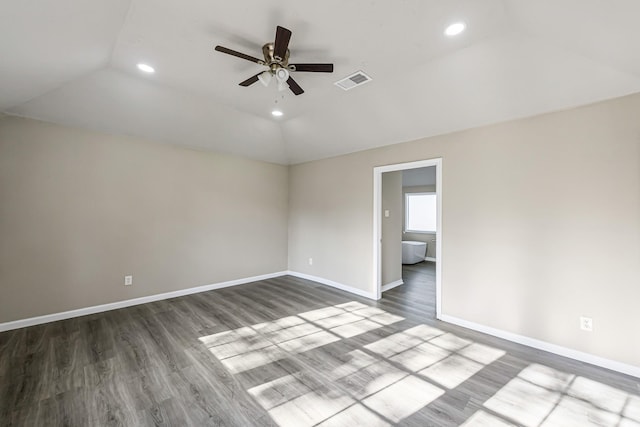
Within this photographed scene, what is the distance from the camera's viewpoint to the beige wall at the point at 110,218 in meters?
3.16

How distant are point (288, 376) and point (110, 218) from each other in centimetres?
344

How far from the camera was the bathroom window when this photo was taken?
811cm

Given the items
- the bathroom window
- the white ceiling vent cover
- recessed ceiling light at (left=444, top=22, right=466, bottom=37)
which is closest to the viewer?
recessed ceiling light at (left=444, top=22, right=466, bottom=37)

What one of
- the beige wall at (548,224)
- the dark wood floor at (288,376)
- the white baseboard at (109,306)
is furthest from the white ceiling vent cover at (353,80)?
the white baseboard at (109,306)

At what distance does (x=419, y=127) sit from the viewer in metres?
3.57

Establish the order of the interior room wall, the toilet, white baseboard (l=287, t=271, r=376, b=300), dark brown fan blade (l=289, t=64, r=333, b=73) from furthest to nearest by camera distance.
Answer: the interior room wall
the toilet
white baseboard (l=287, t=271, r=376, b=300)
dark brown fan blade (l=289, t=64, r=333, b=73)

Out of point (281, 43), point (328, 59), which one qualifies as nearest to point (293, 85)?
point (328, 59)

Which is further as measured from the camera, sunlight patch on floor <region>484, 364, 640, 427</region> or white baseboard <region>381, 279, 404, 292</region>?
white baseboard <region>381, 279, 404, 292</region>

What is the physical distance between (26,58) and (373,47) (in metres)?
2.94

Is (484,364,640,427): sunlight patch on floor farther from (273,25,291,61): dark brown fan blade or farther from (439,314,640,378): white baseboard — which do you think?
(273,25,291,61): dark brown fan blade

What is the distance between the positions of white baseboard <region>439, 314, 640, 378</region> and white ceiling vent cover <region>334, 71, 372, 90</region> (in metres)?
3.21

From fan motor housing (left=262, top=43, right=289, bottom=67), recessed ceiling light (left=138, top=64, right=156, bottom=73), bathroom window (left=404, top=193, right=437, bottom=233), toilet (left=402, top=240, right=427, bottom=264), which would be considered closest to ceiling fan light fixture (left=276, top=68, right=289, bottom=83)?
fan motor housing (left=262, top=43, right=289, bottom=67)

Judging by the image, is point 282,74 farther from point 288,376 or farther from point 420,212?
point 420,212

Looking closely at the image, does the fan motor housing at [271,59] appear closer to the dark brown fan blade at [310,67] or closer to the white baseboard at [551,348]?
the dark brown fan blade at [310,67]
